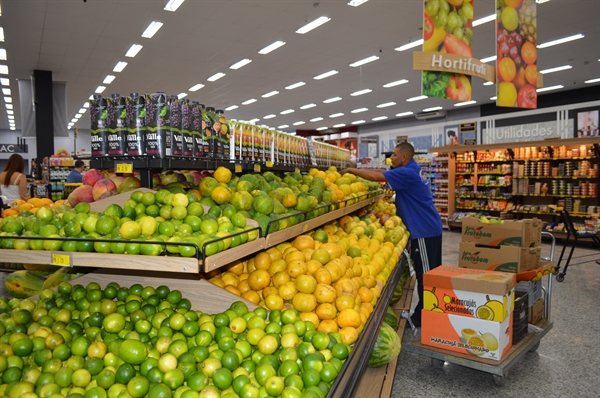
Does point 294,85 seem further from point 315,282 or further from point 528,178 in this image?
point 315,282

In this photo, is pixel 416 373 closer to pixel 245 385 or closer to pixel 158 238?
pixel 245 385

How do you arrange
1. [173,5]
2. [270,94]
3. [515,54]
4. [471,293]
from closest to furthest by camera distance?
[471,293]
[515,54]
[173,5]
[270,94]

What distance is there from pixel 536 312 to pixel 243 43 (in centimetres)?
832

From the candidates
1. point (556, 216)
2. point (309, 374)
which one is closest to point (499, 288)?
point (309, 374)

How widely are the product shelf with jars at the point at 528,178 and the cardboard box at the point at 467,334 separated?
7517 mm

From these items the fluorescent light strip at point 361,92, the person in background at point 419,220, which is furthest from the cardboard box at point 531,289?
the fluorescent light strip at point 361,92

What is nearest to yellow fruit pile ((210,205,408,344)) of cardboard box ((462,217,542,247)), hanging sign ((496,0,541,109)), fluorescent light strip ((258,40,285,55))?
cardboard box ((462,217,542,247))

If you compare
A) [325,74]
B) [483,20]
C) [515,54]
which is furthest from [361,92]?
[515,54]

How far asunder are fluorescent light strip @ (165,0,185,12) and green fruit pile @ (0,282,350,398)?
260 inches

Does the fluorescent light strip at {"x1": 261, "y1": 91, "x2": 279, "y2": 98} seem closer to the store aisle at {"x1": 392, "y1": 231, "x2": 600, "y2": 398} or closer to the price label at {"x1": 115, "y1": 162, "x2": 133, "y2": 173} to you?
the store aisle at {"x1": 392, "y1": 231, "x2": 600, "y2": 398}

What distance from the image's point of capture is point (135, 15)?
7.80 metres

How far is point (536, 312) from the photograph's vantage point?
11.3 feet

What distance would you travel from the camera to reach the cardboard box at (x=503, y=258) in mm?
3789

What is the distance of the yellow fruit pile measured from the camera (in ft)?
6.37
